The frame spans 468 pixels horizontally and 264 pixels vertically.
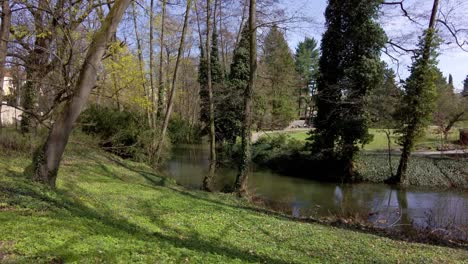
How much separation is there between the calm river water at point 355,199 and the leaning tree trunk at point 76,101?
9.19 m

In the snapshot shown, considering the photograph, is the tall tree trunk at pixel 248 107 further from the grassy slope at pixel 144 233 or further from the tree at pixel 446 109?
the tree at pixel 446 109

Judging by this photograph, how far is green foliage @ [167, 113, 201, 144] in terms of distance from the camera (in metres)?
35.5

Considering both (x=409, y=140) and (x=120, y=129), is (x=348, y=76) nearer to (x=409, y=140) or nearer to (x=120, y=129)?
(x=409, y=140)

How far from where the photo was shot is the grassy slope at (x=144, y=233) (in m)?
4.33

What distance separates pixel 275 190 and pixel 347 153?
6.72m

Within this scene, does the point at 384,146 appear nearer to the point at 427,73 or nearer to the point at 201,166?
the point at 427,73

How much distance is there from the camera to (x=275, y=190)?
66.1ft

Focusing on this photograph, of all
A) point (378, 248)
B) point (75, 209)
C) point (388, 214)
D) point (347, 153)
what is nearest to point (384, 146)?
point (347, 153)

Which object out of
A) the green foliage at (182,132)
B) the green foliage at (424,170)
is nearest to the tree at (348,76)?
the green foliage at (424,170)

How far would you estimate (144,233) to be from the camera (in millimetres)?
5863

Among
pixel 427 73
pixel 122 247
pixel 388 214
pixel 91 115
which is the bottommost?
pixel 388 214

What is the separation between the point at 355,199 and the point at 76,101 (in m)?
14.6

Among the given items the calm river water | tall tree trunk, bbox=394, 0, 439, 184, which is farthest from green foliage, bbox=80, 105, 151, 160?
tall tree trunk, bbox=394, 0, 439, 184

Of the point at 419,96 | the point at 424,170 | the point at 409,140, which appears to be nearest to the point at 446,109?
the point at 419,96
